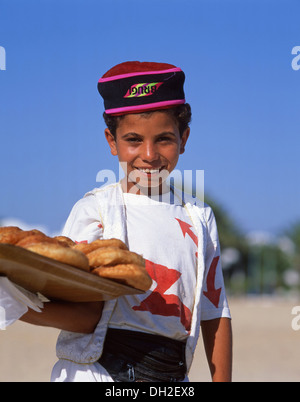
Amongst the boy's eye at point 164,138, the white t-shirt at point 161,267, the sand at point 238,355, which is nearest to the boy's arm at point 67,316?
the white t-shirt at point 161,267

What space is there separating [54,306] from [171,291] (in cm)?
56

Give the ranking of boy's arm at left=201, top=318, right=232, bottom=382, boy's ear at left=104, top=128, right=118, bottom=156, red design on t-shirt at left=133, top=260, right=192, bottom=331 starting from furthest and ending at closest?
1. boy's ear at left=104, top=128, right=118, bottom=156
2. boy's arm at left=201, top=318, right=232, bottom=382
3. red design on t-shirt at left=133, top=260, right=192, bottom=331

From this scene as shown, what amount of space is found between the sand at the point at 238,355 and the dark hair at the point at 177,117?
8664 mm

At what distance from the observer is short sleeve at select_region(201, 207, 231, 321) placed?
323cm

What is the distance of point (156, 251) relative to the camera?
3.03 meters

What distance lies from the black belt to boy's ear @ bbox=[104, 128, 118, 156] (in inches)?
35.3

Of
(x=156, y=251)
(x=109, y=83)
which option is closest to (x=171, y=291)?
(x=156, y=251)

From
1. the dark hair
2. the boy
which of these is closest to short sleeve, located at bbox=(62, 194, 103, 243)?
the boy

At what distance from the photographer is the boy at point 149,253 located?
111 inches

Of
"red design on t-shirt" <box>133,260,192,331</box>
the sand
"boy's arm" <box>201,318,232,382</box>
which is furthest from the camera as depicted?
the sand

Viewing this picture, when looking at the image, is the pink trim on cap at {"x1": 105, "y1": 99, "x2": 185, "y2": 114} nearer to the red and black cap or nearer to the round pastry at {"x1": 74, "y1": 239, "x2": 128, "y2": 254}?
the red and black cap

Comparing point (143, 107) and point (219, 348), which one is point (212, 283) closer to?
point (219, 348)

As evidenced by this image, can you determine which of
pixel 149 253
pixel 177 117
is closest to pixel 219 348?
pixel 149 253
